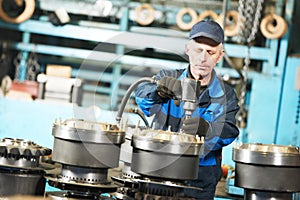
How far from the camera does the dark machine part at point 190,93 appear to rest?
7.22 feet

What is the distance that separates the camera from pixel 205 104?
8.68ft

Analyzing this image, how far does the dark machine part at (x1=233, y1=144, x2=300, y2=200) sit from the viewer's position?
2346mm

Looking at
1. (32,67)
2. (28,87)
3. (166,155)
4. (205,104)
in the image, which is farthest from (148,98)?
(32,67)

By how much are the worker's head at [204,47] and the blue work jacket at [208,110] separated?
0.13m

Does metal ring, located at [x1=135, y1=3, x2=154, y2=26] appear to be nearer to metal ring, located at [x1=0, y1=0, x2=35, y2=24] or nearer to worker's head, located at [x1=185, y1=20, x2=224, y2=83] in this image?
metal ring, located at [x1=0, y1=0, x2=35, y2=24]

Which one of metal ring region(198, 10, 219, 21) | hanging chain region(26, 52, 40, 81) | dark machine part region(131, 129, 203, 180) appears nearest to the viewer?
dark machine part region(131, 129, 203, 180)

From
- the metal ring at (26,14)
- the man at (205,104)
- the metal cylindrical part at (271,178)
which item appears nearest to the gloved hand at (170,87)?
the man at (205,104)

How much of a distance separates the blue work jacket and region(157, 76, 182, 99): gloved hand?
5.4 inches

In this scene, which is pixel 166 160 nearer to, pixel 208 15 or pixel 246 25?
pixel 246 25

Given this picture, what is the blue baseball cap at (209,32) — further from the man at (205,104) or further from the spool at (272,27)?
the spool at (272,27)

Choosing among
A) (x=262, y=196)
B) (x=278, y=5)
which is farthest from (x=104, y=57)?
(x=278, y=5)

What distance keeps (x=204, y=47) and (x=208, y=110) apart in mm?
236

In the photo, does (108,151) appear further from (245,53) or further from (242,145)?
(245,53)

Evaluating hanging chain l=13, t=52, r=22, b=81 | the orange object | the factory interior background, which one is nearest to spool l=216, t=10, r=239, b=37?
the factory interior background
